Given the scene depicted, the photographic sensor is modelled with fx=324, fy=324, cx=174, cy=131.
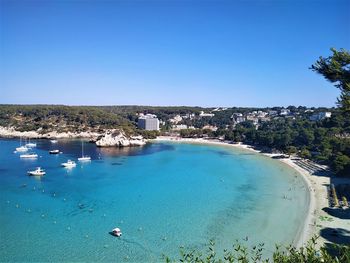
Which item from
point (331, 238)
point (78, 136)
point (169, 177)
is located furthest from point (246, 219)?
point (78, 136)

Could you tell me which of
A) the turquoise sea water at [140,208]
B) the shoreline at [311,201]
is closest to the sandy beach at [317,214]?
the shoreline at [311,201]

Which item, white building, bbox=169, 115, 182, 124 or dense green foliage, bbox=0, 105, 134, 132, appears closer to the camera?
dense green foliage, bbox=0, 105, 134, 132

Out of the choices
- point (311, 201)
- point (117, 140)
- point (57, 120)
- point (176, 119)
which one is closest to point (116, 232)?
point (311, 201)

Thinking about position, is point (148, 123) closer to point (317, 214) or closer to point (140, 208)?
point (140, 208)

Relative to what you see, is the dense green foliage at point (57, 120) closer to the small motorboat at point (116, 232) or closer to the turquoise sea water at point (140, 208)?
the turquoise sea water at point (140, 208)

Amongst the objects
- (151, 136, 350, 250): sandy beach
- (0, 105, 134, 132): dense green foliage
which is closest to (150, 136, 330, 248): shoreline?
(151, 136, 350, 250): sandy beach

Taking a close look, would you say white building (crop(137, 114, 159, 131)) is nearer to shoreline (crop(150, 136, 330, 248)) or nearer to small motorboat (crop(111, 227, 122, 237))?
shoreline (crop(150, 136, 330, 248))
